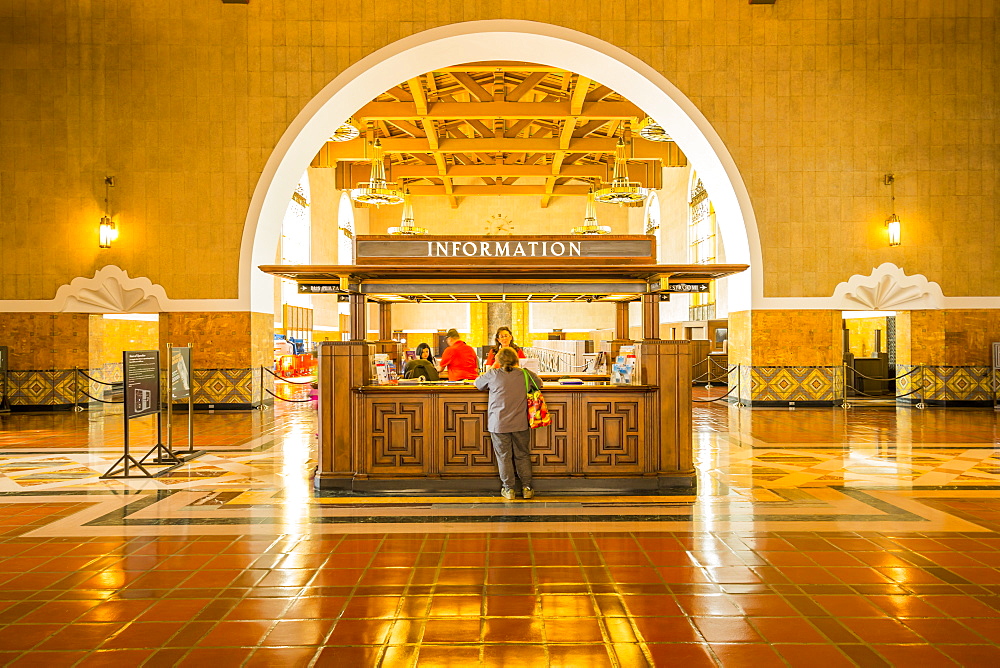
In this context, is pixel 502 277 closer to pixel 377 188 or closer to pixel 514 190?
pixel 377 188

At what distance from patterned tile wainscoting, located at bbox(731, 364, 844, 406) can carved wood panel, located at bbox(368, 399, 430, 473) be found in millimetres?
8164

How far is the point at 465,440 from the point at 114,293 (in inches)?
353

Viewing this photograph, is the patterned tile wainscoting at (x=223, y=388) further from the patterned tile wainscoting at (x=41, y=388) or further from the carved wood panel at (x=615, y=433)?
the carved wood panel at (x=615, y=433)

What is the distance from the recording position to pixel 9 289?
39.7 ft

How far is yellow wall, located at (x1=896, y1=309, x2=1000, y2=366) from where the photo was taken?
1230 centimetres

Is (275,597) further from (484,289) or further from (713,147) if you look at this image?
(713,147)

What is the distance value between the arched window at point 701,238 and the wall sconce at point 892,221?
6.86 meters

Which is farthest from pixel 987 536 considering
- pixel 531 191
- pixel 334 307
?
pixel 334 307

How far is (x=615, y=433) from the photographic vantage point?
5.93 metres

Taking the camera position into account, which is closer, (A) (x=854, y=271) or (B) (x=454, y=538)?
(B) (x=454, y=538)

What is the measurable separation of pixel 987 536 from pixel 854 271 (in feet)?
28.3

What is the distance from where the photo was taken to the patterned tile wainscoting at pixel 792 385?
1227 centimetres

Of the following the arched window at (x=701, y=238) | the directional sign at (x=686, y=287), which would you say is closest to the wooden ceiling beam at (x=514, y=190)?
the arched window at (x=701, y=238)

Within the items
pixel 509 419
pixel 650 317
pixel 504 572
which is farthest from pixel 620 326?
pixel 504 572
